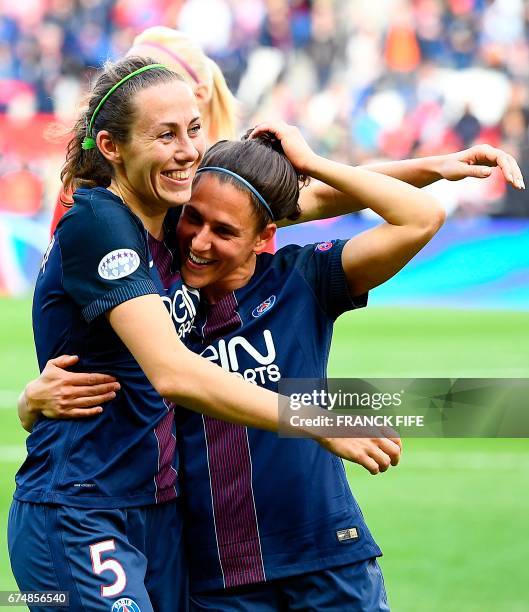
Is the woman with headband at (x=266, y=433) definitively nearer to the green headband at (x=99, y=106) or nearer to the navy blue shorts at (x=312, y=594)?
the navy blue shorts at (x=312, y=594)

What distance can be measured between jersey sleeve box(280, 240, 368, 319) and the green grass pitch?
2.21 m

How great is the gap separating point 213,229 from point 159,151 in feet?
0.95

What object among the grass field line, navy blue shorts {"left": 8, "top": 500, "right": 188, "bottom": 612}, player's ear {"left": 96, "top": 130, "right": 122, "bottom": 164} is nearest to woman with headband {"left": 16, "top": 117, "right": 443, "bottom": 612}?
navy blue shorts {"left": 8, "top": 500, "right": 188, "bottom": 612}

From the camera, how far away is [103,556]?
2.96m

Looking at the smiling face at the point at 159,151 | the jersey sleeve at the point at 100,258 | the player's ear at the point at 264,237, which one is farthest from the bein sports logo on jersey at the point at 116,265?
the player's ear at the point at 264,237

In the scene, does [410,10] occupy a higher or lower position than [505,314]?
higher

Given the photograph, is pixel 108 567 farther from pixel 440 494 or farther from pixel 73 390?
pixel 440 494

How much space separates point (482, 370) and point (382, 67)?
8753 millimetres

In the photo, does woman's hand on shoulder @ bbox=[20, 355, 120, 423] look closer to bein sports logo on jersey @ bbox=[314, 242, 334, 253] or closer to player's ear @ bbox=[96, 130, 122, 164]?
player's ear @ bbox=[96, 130, 122, 164]

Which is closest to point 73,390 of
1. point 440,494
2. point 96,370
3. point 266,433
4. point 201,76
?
point 96,370

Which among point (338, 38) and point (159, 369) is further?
point (338, 38)

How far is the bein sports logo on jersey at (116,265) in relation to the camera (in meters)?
2.87

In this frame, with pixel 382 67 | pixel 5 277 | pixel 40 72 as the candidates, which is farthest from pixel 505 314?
pixel 40 72

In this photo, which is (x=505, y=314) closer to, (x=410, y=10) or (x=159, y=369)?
(x=410, y=10)
